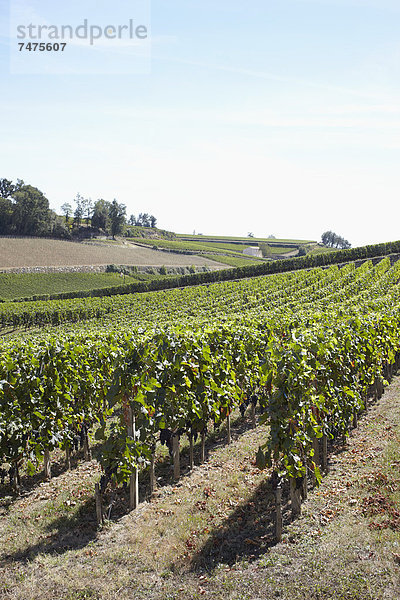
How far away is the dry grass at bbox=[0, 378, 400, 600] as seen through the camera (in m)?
5.88

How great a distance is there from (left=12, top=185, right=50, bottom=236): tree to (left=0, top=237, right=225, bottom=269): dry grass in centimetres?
497

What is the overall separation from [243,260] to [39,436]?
121 metres

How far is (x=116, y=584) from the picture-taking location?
615 cm

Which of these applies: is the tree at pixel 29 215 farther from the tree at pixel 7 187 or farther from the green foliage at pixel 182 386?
the green foliage at pixel 182 386

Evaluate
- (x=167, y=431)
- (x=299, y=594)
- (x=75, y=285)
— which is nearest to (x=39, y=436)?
(x=167, y=431)

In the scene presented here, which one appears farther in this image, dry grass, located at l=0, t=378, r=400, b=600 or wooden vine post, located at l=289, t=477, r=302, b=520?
wooden vine post, located at l=289, t=477, r=302, b=520

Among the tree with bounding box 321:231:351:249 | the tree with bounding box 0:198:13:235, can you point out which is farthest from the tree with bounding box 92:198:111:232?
the tree with bounding box 321:231:351:249

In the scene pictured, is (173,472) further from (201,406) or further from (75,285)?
(75,285)

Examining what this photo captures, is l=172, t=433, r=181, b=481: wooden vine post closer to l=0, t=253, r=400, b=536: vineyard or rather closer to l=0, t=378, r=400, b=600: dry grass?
l=0, t=253, r=400, b=536: vineyard

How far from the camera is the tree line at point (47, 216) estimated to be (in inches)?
3989

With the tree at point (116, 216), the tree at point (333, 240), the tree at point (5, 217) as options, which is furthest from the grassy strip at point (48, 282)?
the tree at point (333, 240)

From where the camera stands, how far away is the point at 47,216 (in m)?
106

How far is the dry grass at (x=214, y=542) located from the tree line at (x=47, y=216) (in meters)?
104

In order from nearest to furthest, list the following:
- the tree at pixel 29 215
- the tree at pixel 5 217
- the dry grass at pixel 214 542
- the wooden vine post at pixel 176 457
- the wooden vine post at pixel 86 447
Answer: the dry grass at pixel 214 542
the wooden vine post at pixel 176 457
the wooden vine post at pixel 86 447
the tree at pixel 5 217
the tree at pixel 29 215
